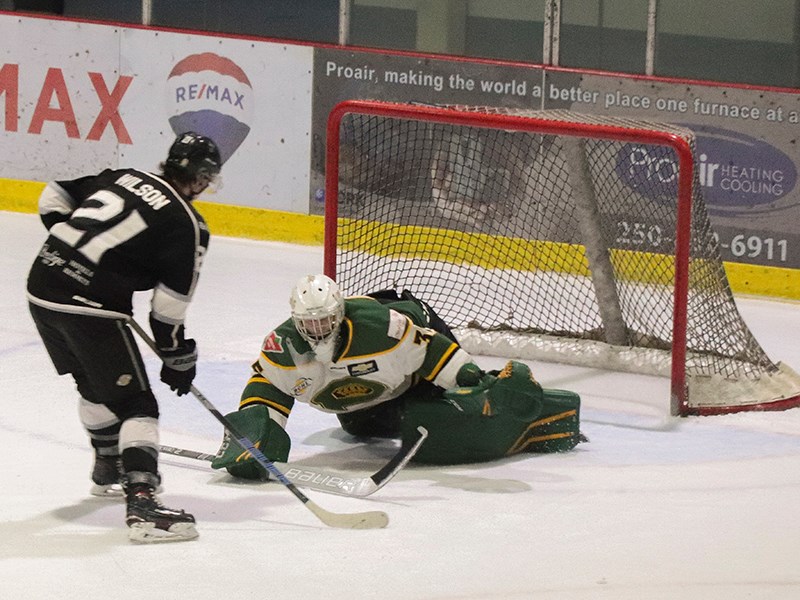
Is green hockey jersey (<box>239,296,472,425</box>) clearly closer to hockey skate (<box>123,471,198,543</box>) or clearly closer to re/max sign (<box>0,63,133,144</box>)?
hockey skate (<box>123,471,198,543</box>)

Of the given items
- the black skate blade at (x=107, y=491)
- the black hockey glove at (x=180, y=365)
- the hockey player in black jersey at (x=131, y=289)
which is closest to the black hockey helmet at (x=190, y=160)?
the hockey player in black jersey at (x=131, y=289)

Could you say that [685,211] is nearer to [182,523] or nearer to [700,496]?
[700,496]

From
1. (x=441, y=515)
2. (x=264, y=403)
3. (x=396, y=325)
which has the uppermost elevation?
(x=396, y=325)

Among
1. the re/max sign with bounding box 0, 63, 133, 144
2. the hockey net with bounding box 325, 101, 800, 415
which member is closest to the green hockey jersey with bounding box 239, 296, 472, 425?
the hockey net with bounding box 325, 101, 800, 415

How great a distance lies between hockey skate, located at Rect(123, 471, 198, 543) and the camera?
3.72 metres

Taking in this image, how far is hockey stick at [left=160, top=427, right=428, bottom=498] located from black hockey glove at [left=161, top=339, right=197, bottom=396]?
1.63 feet

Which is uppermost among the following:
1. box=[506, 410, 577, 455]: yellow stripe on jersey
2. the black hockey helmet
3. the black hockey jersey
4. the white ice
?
the black hockey helmet

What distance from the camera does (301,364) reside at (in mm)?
4324

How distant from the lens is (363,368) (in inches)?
170

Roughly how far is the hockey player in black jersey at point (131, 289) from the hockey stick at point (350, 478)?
533 millimetres

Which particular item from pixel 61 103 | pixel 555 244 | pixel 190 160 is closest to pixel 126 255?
pixel 190 160

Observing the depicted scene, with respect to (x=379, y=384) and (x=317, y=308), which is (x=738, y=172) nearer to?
(x=379, y=384)

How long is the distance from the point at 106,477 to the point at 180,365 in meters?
A: 0.45

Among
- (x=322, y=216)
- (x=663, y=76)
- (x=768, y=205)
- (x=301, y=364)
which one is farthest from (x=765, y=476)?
(x=322, y=216)
